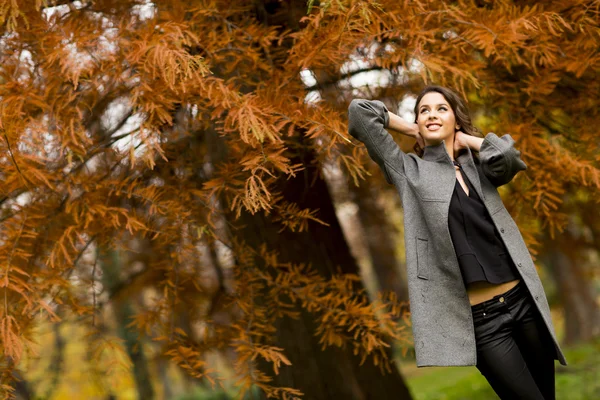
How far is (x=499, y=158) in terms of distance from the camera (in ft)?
8.38

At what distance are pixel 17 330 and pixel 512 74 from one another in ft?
10.1

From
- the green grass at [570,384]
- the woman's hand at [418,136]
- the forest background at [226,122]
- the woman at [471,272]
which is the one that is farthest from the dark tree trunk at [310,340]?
the green grass at [570,384]

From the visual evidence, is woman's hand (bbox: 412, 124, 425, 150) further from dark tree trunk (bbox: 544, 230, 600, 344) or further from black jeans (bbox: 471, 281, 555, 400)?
dark tree trunk (bbox: 544, 230, 600, 344)

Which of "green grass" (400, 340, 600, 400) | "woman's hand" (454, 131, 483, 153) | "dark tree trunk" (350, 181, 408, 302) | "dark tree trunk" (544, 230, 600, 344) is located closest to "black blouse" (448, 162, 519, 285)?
"woman's hand" (454, 131, 483, 153)

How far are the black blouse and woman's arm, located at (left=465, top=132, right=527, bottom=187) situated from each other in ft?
0.46

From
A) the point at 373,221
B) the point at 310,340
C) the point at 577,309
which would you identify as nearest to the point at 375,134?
the point at 310,340

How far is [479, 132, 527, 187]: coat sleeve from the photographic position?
8.35 feet

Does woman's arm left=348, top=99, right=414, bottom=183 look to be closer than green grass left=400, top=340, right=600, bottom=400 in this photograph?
Yes

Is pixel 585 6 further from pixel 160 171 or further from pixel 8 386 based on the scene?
pixel 8 386

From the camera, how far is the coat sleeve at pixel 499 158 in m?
2.54

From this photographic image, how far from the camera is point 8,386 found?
3.10m

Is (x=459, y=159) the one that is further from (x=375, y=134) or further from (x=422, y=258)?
(x=422, y=258)

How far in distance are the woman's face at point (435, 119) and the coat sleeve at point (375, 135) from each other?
0.16 metres

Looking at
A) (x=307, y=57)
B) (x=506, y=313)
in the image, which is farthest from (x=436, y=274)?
(x=307, y=57)
